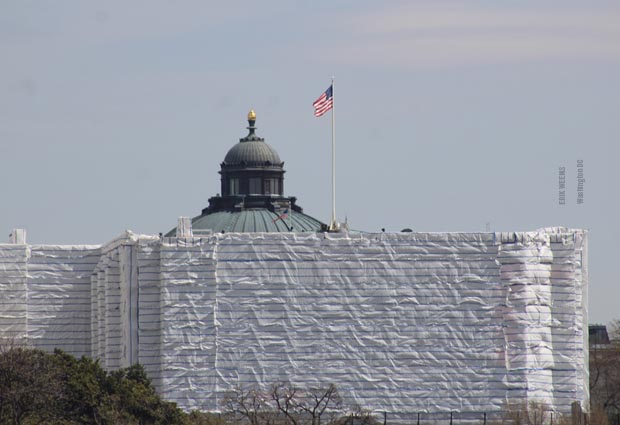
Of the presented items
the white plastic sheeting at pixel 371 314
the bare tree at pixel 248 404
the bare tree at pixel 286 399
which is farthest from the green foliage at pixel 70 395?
the white plastic sheeting at pixel 371 314

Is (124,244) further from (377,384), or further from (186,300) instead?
(377,384)

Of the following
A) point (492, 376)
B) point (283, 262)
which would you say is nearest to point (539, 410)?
point (492, 376)

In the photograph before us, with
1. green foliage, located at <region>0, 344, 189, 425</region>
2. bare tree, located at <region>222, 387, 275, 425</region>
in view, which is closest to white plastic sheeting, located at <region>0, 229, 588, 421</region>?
bare tree, located at <region>222, 387, 275, 425</region>

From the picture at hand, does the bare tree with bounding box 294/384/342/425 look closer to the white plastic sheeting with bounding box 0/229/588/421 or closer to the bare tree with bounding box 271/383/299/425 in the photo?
the bare tree with bounding box 271/383/299/425

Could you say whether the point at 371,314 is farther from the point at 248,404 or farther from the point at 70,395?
the point at 70,395

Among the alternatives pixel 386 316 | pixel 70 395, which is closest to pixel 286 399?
pixel 386 316

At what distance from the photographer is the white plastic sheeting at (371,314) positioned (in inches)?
7530

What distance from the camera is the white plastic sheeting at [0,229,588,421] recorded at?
191250 millimetres

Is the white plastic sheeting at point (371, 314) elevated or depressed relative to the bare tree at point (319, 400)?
elevated

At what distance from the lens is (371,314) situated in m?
192

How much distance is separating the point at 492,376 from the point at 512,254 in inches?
336

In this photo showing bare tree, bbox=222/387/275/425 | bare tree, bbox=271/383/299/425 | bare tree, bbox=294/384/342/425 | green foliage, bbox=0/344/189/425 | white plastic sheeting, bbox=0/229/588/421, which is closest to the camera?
green foliage, bbox=0/344/189/425

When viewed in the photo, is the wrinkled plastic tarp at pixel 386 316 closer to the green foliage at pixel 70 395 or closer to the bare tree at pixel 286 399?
the bare tree at pixel 286 399

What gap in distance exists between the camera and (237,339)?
191750mm
